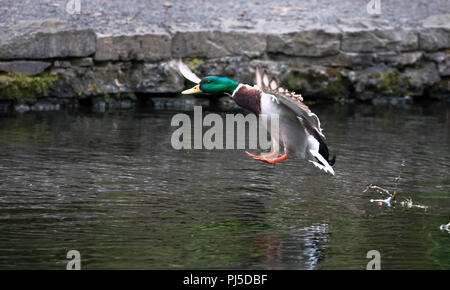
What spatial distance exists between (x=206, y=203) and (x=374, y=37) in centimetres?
720

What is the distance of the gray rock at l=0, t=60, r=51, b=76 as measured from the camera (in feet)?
41.3

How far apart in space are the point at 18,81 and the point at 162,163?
162 inches

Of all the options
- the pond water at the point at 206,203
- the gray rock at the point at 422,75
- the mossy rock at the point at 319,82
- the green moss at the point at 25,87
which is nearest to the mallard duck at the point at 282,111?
the pond water at the point at 206,203

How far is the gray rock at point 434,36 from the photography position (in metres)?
14.1

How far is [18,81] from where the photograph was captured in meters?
12.6

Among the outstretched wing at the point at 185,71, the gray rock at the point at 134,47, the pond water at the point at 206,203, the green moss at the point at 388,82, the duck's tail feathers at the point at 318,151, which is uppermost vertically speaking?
the outstretched wing at the point at 185,71

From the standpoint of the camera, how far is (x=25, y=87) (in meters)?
12.7

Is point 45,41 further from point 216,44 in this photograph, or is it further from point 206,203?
point 206,203

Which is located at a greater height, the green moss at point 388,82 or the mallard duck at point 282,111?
the mallard duck at point 282,111

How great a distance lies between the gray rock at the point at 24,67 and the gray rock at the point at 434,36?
591 centimetres

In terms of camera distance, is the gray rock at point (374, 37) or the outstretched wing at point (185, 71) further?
the gray rock at point (374, 37)

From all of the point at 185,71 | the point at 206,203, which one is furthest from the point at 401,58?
the point at 206,203

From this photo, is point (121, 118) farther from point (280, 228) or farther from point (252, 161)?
point (280, 228)

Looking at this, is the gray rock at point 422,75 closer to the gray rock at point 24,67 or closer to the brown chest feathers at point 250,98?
the gray rock at point 24,67
